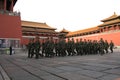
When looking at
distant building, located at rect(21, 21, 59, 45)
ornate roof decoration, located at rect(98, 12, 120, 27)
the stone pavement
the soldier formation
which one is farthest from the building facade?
ornate roof decoration, located at rect(98, 12, 120, 27)

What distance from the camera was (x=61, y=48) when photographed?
17156 mm

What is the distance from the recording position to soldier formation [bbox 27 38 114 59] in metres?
15.4

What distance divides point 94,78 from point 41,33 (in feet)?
123

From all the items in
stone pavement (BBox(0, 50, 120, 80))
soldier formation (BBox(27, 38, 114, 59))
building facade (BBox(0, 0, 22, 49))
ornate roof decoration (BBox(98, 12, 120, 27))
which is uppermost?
ornate roof decoration (BBox(98, 12, 120, 27))

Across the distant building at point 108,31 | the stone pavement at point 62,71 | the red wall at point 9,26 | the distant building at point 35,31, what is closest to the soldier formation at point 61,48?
the stone pavement at point 62,71

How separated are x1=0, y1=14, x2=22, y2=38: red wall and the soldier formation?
761 centimetres

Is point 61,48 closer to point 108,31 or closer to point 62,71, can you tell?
point 62,71

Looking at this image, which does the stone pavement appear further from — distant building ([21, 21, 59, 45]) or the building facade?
distant building ([21, 21, 59, 45])

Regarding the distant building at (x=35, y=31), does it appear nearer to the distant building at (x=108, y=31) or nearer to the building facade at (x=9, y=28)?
the distant building at (x=108, y=31)

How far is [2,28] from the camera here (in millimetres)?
24016

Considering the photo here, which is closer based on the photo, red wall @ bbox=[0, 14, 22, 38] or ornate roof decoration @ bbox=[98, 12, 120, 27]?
red wall @ bbox=[0, 14, 22, 38]

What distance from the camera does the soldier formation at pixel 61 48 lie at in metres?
15.4

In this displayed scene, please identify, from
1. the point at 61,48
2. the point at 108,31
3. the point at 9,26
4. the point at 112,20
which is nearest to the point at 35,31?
the point at 9,26

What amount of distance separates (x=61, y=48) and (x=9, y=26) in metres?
10.9
